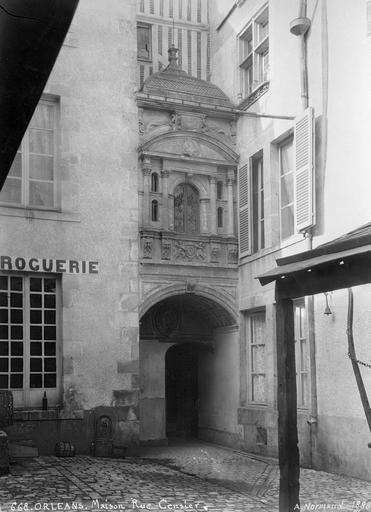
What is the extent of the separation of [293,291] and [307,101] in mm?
5805

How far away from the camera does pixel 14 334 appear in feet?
34.0

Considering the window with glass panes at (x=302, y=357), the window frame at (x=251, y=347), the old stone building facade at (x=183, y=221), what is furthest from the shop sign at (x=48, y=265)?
the window with glass panes at (x=302, y=357)

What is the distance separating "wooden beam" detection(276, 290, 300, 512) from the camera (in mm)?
4645

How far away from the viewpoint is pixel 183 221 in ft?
40.3

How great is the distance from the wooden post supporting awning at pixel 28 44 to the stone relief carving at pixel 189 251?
10.8m

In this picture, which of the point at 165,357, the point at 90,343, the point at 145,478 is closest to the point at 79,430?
the point at 90,343

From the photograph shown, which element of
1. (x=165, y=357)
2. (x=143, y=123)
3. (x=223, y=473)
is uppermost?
(x=143, y=123)

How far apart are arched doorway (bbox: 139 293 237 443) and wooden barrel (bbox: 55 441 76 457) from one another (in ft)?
Answer: 8.77

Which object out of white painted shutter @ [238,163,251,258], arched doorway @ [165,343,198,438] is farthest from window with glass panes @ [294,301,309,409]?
arched doorway @ [165,343,198,438]

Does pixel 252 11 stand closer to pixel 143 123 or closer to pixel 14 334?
pixel 143 123

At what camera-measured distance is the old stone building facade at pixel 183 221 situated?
9336mm

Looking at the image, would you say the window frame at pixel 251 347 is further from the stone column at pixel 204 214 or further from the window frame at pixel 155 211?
the window frame at pixel 155 211

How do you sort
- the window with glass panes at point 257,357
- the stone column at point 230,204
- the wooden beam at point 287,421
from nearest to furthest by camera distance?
the wooden beam at point 287,421 < the window with glass panes at point 257,357 < the stone column at point 230,204

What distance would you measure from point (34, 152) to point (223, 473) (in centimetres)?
558
